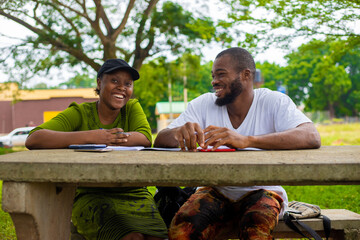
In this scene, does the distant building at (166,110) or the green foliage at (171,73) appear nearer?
the green foliage at (171,73)

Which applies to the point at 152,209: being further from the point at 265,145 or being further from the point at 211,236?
the point at 265,145

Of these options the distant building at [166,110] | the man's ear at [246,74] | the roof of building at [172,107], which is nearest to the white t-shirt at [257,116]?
the man's ear at [246,74]

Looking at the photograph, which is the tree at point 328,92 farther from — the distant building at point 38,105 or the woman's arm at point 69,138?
the woman's arm at point 69,138

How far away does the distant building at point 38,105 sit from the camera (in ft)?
127

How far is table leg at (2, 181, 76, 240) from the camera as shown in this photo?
1657 mm

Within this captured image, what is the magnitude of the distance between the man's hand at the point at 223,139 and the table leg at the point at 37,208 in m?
0.82

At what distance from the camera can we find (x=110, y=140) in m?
2.52

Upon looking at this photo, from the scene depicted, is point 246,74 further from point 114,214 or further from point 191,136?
point 114,214

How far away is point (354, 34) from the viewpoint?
6.60 m

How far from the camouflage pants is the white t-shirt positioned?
70 millimetres

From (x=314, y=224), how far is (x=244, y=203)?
0.55 m

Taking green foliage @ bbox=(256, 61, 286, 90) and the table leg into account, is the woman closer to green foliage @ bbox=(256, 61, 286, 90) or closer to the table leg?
the table leg

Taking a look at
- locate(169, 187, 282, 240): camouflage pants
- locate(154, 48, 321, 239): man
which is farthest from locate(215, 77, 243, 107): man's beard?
locate(169, 187, 282, 240): camouflage pants

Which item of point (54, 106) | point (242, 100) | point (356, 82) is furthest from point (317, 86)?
→ point (242, 100)
